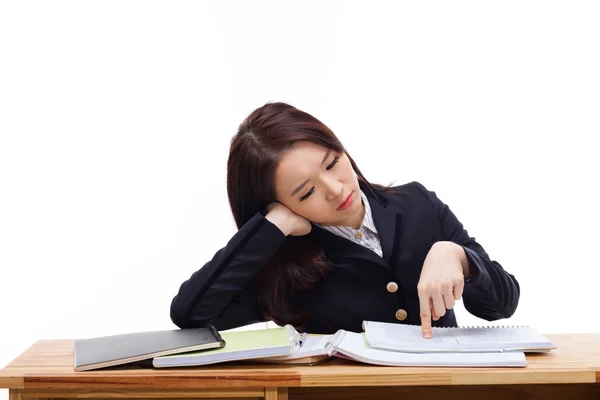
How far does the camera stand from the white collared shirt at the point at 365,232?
1.88 metres

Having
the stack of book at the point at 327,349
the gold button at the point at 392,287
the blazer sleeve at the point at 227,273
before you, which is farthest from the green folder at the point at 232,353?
the gold button at the point at 392,287

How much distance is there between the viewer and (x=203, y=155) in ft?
9.22

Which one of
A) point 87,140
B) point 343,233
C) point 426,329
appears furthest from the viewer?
point 87,140

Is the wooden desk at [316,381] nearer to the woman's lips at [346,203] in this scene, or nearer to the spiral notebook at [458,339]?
the spiral notebook at [458,339]

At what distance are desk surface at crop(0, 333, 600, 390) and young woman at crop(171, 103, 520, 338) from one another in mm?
285

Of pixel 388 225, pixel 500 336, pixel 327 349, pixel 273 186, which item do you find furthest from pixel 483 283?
pixel 273 186

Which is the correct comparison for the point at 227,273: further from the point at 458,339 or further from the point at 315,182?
the point at 458,339

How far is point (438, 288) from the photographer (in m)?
1.60

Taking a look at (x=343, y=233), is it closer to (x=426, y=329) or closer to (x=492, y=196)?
(x=426, y=329)

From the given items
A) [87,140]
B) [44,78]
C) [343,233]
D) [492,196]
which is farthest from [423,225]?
[44,78]

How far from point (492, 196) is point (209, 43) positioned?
114cm

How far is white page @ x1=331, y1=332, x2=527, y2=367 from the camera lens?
142 centimetres

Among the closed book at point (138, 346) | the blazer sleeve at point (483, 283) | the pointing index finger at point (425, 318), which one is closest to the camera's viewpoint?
the closed book at point (138, 346)

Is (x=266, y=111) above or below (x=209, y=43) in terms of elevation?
below
